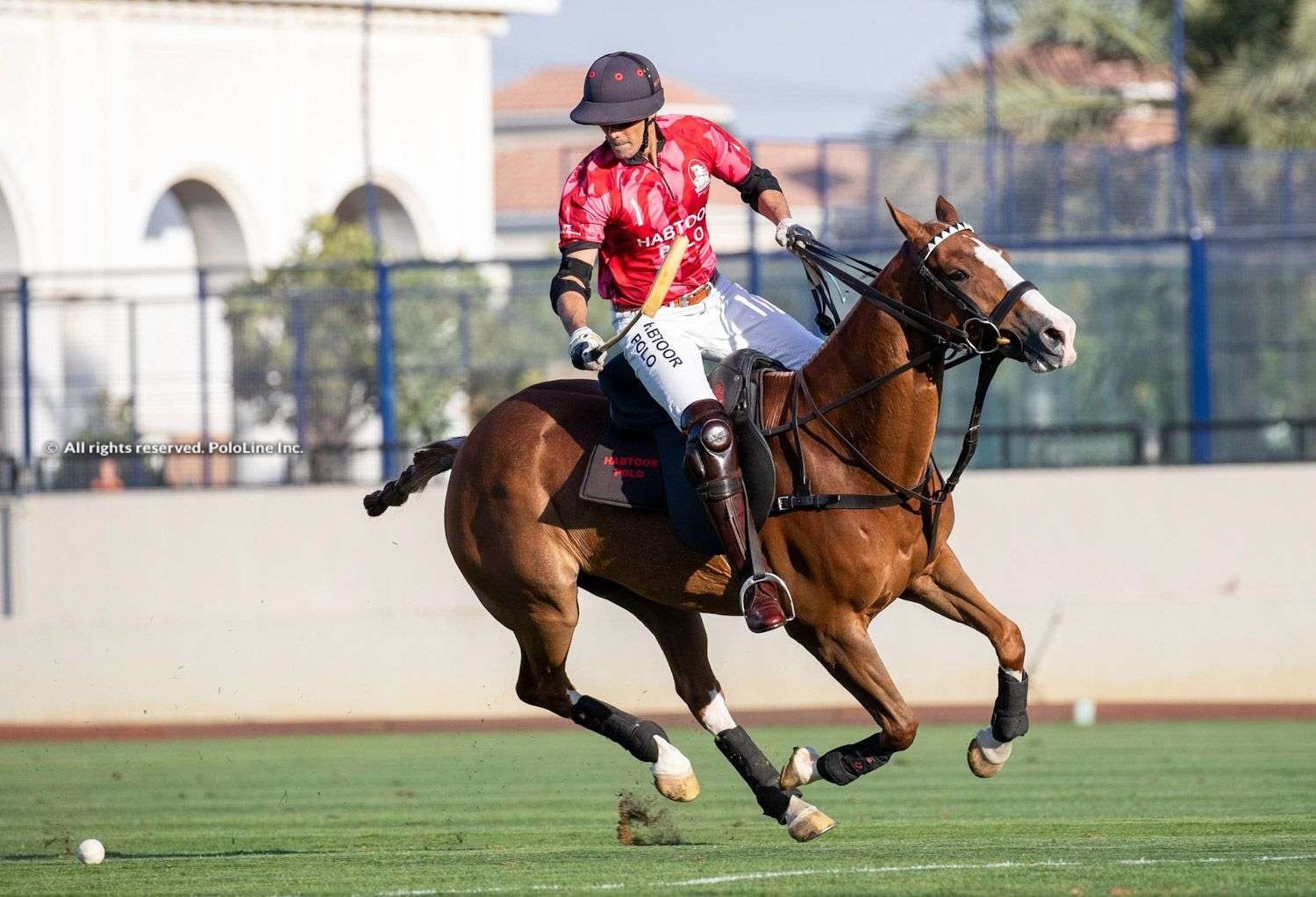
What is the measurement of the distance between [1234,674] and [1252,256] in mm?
3623

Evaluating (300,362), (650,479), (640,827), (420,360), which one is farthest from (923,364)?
(300,362)

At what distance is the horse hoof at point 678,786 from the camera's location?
28.3 ft

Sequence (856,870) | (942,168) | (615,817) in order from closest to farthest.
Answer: (856,870) < (615,817) < (942,168)

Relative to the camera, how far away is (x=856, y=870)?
24.1ft

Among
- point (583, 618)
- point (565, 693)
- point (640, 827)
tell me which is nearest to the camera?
point (565, 693)

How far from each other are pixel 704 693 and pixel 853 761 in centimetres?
101

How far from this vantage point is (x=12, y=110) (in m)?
24.4

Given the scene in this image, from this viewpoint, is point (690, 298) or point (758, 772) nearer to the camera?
point (758, 772)

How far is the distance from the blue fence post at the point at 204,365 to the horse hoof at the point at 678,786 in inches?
375

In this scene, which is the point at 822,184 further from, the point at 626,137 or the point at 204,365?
the point at 626,137

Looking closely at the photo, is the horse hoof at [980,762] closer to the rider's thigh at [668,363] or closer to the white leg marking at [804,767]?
the white leg marking at [804,767]

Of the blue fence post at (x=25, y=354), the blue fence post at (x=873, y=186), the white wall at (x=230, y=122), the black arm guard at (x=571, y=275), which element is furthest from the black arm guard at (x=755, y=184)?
the white wall at (x=230, y=122)

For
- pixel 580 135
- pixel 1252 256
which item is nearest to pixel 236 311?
pixel 1252 256

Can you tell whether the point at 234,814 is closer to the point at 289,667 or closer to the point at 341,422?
the point at 289,667
